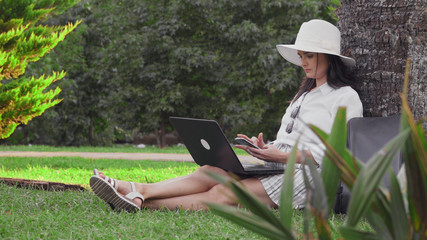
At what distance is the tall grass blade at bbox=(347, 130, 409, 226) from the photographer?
1.32 metres

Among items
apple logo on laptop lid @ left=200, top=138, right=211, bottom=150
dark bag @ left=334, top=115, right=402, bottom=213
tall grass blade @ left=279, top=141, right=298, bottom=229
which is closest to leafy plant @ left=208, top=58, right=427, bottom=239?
tall grass blade @ left=279, top=141, right=298, bottom=229

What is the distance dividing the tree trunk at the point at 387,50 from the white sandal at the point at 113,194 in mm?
1738

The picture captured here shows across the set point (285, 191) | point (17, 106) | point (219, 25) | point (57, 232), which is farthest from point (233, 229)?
point (219, 25)

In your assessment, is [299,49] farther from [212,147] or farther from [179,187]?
[179,187]

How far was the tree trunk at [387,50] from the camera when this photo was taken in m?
3.74

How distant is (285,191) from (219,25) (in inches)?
565

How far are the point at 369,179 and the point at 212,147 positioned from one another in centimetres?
243

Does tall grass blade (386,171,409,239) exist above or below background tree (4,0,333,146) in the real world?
above

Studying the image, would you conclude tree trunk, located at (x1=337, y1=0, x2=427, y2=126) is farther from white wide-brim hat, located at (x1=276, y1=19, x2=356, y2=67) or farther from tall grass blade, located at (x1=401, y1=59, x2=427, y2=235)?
tall grass blade, located at (x1=401, y1=59, x2=427, y2=235)

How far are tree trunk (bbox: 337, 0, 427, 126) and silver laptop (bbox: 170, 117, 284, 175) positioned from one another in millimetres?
858

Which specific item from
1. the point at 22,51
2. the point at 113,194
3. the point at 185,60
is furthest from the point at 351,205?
the point at 185,60

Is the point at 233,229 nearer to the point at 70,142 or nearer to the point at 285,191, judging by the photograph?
the point at 285,191

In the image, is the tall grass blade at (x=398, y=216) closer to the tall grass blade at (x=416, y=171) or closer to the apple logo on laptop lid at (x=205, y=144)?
the tall grass blade at (x=416, y=171)

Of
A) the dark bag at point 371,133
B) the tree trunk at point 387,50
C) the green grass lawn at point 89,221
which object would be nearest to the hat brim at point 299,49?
the tree trunk at point 387,50
